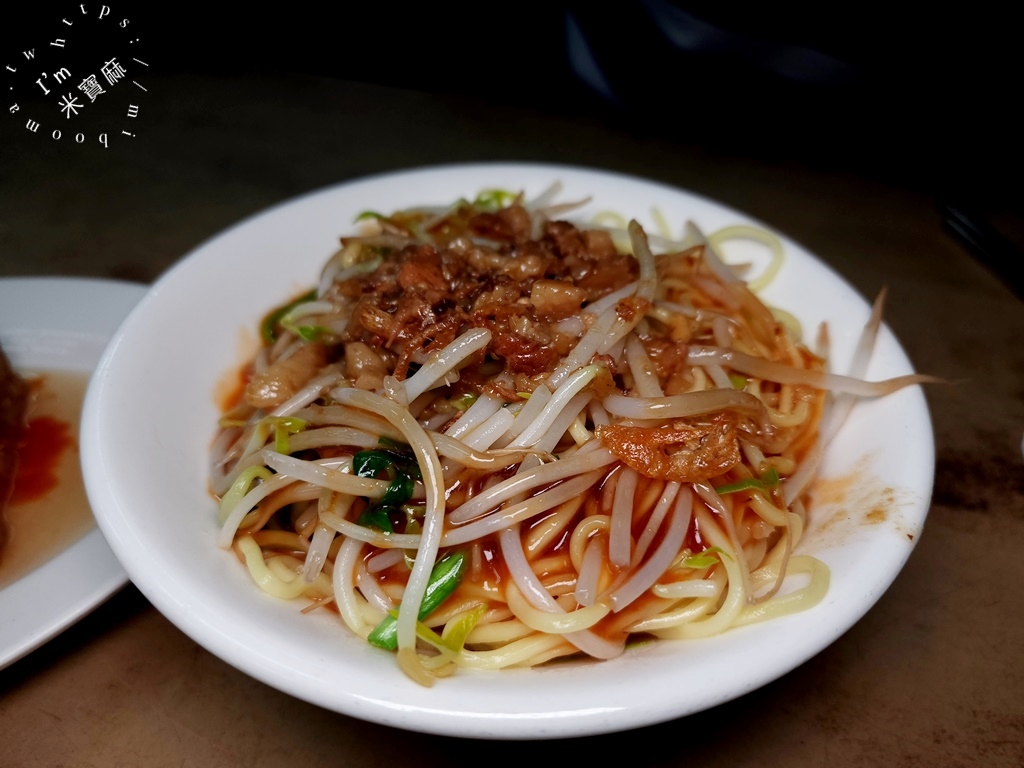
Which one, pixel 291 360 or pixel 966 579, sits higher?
pixel 966 579

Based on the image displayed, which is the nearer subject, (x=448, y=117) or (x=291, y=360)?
(x=291, y=360)

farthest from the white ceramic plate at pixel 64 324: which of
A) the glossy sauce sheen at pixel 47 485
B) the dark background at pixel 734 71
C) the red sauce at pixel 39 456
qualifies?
the dark background at pixel 734 71

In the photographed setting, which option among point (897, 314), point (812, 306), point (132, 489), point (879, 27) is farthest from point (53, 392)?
point (879, 27)

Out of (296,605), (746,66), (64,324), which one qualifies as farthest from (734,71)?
(296,605)

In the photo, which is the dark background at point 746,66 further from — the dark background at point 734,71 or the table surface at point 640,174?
the table surface at point 640,174

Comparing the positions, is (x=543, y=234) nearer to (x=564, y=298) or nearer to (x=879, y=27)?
(x=564, y=298)

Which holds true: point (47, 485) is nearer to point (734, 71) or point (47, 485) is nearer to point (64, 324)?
point (64, 324)
